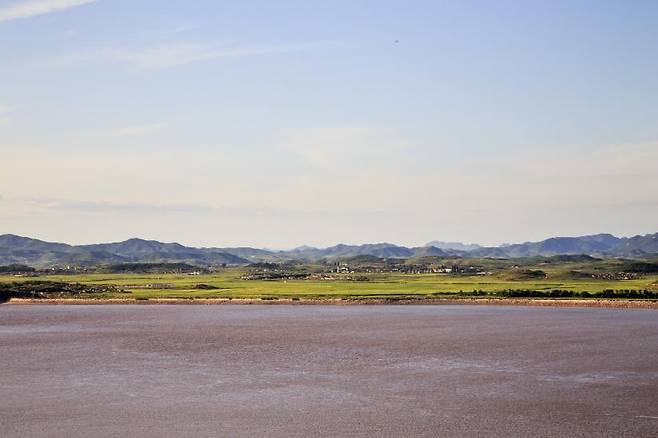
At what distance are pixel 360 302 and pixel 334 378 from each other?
64.1 metres

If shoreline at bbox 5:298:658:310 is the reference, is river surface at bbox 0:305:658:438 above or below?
below

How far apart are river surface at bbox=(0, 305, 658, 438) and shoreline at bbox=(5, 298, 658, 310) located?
50.7ft

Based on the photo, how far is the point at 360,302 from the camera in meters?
108

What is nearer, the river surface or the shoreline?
the river surface

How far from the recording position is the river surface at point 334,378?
33.2 m

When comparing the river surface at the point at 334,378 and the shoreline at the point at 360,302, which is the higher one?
the shoreline at the point at 360,302

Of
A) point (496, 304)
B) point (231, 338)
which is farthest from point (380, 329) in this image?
point (496, 304)

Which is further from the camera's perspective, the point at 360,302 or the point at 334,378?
the point at 360,302

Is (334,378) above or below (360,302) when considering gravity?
below

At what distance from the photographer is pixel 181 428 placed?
32562 mm

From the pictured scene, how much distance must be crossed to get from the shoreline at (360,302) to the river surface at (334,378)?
15.5m

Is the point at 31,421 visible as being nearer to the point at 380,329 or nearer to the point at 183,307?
the point at 380,329

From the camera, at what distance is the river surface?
3322cm

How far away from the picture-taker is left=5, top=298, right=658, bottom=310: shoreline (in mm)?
96500
